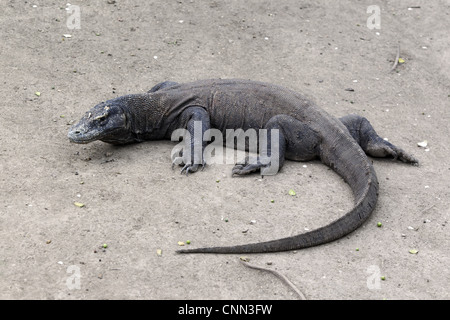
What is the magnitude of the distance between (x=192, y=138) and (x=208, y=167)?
1.66 feet

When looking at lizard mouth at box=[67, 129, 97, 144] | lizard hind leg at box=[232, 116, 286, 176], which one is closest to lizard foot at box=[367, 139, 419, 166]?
lizard hind leg at box=[232, 116, 286, 176]

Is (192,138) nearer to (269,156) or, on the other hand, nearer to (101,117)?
(269,156)

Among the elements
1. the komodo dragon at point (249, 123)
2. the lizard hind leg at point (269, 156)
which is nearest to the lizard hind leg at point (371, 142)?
the komodo dragon at point (249, 123)

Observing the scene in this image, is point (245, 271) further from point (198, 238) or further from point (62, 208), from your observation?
point (62, 208)

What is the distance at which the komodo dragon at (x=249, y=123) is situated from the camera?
6.80 metres

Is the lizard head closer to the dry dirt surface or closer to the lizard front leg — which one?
the dry dirt surface

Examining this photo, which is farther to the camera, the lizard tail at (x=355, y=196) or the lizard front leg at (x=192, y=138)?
the lizard front leg at (x=192, y=138)

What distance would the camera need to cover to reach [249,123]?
751 centimetres

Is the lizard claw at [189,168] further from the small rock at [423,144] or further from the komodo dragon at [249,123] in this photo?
the small rock at [423,144]

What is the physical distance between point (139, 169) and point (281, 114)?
1864mm

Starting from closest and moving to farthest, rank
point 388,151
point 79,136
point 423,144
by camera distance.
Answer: point 79,136 < point 388,151 < point 423,144

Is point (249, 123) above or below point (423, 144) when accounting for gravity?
above

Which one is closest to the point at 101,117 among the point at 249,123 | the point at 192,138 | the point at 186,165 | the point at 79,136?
the point at 79,136

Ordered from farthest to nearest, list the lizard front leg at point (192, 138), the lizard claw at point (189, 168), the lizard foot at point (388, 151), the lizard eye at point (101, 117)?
1. the lizard foot at point (388, 151)
2. the lizard eye at point (101, 117)
3. the lizard front leg at point (192, 138)
4. the lizard claw at point (189, 168)
